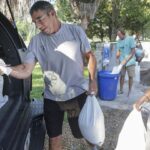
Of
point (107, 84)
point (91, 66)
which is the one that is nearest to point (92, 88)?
point (91, 66)

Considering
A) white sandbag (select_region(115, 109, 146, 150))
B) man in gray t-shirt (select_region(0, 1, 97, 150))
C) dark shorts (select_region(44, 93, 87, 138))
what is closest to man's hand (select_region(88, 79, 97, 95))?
man in gray t-shirt (select_region(0, 1, 97, 150))

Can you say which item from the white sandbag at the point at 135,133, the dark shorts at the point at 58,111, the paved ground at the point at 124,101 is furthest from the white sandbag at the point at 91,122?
the paved ground at the point at 124,101

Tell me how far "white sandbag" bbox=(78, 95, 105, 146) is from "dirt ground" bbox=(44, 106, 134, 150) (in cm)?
146

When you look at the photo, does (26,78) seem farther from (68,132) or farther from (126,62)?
(126,62)

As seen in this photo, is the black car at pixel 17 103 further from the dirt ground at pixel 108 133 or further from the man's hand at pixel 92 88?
the dirt ground at pixel 108 133

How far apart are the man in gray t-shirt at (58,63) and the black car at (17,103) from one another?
0.15m

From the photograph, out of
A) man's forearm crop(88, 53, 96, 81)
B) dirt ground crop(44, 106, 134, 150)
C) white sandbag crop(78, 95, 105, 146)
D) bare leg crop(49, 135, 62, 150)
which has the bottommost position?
dirt ground crop(44, 106, 134, 150)

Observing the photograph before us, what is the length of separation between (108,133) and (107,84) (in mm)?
2899

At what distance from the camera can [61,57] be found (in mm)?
3801

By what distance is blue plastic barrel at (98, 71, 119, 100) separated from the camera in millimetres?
9141

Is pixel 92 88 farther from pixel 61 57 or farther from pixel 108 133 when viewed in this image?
pixel 108 133

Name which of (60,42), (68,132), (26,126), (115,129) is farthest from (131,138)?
(115,129)

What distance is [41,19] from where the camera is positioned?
11.8 feet

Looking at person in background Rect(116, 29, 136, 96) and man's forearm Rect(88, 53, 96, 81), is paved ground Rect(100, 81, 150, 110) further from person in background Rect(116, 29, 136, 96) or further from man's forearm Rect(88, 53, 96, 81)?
man's forearm Rect(88, 53, 96, 81)
